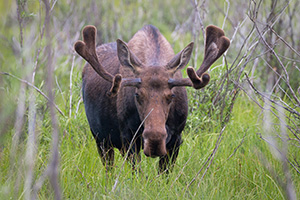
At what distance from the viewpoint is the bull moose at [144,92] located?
3854 mm

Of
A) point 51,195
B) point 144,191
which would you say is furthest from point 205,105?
point 51,195

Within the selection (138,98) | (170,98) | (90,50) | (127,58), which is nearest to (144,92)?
(138,98)

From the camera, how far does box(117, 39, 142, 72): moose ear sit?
4219 millimetres

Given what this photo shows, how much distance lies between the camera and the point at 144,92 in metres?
3.99

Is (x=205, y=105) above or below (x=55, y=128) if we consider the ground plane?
below

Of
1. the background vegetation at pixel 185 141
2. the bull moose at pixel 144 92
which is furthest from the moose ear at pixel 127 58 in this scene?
the background vegetation at pixel 185 141

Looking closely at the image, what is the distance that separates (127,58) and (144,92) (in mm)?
419

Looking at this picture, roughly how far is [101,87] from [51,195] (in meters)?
1.59

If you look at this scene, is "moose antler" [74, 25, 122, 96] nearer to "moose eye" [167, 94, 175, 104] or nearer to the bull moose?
the bull moose

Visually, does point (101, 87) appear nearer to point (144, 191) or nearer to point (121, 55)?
point (121, 55)

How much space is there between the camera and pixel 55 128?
1.64 meters

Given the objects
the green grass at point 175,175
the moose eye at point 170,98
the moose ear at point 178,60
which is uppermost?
the moose ear at point 178,60

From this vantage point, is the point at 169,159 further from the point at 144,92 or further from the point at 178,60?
the point at 178,60

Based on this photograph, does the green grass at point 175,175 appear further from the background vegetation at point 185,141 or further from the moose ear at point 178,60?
the moose ear at point 178,60
